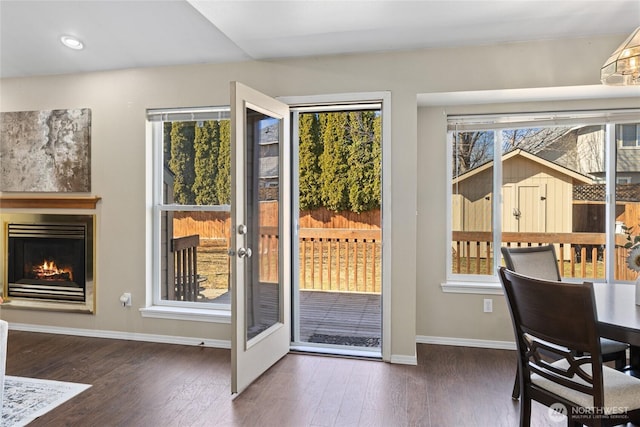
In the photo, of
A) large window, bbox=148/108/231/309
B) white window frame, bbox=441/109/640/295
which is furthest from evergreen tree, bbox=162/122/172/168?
white window frame, bbox=441/109/640/295

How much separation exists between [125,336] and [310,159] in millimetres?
3266

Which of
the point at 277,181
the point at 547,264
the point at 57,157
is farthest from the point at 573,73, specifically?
the point at 57,157

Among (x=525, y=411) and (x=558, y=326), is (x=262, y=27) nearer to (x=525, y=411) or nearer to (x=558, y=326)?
(x=558, y=326)

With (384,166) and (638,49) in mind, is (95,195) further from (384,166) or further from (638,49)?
(638,49)

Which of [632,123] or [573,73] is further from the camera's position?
[632,123]

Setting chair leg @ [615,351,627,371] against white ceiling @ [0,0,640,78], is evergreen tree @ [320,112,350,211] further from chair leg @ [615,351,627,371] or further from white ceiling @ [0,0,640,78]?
chair leg @ [615,351,627,371]

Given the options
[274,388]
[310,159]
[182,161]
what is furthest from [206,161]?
[310,159]

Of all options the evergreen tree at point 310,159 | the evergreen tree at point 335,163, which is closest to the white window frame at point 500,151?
the evergreen tree at point 335,163

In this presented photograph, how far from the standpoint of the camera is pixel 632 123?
3510mm

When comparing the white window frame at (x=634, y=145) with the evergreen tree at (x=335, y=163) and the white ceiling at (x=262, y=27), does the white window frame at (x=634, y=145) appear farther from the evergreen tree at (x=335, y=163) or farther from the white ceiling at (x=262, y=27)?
the evergreen tree at (x=335, y=163)

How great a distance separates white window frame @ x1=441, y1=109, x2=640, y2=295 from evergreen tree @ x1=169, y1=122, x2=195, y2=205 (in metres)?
2.20

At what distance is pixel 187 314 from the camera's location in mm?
3770

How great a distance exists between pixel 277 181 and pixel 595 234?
2633mm

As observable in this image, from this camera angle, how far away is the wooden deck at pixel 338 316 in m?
4.19
